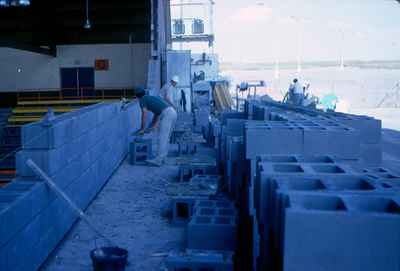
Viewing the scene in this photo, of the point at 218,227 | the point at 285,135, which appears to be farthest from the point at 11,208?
the point at 285,135

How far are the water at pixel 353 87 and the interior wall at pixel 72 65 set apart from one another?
38.0 feet

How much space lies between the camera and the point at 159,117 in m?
11.8

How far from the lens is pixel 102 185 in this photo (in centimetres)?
957

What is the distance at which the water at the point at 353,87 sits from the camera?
32.8m

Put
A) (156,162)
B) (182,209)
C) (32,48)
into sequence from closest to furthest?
(182,209), (156,162), (32,48)

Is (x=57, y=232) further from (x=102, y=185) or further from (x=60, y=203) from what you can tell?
(x=102, y=185)

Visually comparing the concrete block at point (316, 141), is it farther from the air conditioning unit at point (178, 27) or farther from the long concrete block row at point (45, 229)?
the air conditioning unit at point (178, 27)

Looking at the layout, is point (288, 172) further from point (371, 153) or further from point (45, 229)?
point (371, 153)

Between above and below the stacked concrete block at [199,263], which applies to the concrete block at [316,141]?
above

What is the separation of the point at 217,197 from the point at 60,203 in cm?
255

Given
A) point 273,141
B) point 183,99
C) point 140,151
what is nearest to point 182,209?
point 273,141

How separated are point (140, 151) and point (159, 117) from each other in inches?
47.0

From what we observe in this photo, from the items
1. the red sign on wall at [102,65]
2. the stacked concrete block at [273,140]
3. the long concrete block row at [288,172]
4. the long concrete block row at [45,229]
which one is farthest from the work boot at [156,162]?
the red sign on wall at [102,65]

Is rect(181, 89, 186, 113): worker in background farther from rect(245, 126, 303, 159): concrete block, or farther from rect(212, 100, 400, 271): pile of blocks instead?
rect(212, 100, 400, 271): pile of blocks
